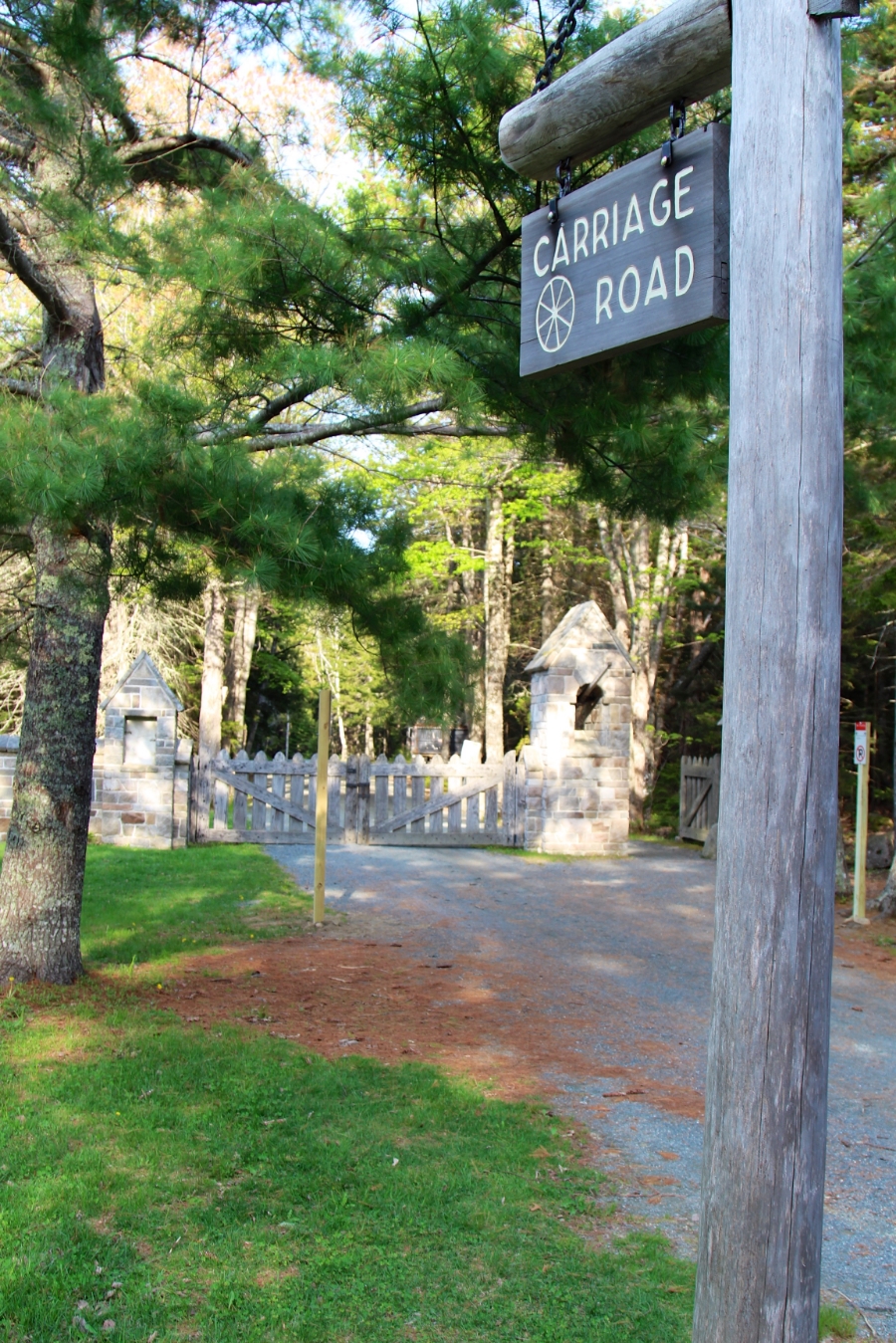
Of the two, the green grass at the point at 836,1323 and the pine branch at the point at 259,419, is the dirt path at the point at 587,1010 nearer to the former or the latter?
the green grass at the point at 836,1323

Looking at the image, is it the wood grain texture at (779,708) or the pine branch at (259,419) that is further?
the pine branch at (259,419)

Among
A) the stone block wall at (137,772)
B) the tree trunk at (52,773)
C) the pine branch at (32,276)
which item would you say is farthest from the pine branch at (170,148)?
the stone block wall at (137,772)

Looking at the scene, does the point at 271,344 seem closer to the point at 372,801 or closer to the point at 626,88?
the point at 626,88

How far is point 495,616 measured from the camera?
2098 centimetres

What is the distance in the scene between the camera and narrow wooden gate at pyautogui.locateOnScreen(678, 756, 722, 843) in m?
15.9

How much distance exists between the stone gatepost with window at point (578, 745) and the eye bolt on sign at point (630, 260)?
39.0ft

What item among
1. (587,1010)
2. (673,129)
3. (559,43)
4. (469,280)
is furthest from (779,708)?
(587,1010)

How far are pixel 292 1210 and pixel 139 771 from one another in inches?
417

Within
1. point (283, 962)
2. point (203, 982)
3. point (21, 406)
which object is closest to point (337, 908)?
point (283, 962)

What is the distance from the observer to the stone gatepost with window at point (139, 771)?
13648mm

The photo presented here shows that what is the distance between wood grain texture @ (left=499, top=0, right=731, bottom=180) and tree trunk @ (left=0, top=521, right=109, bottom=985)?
13.0 feet

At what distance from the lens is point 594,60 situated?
251 cm

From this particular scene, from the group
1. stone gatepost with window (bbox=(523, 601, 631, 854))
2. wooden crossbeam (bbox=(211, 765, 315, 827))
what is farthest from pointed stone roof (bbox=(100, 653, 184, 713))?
stone gatepost with window (bbox=(523, 601, 631, 854))

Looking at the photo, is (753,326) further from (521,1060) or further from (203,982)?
(203,982)
